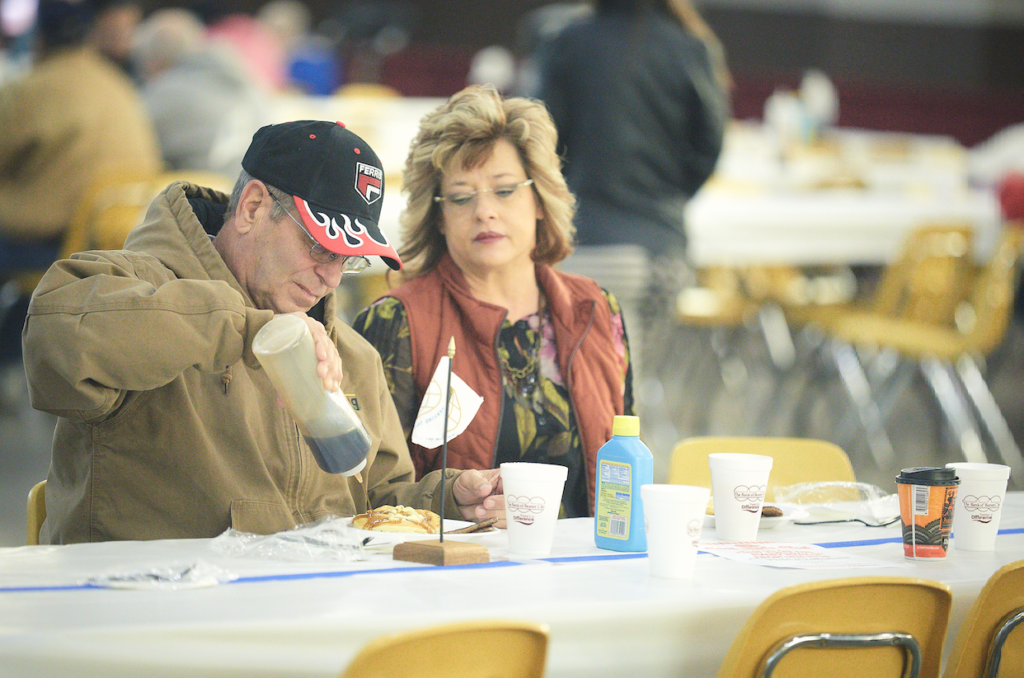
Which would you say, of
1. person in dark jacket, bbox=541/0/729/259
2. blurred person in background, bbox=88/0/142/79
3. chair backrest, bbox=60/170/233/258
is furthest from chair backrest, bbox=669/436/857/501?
blurred person in background, bbox=88/0/142/79

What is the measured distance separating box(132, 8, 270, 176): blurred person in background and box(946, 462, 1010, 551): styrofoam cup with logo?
365 centimetres

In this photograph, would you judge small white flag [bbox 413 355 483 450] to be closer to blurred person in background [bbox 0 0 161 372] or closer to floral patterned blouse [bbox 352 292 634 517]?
floral patterned blouse [bbox 352 292 634 517]

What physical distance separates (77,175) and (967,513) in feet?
12.5

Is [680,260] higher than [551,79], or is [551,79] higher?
[551,79]

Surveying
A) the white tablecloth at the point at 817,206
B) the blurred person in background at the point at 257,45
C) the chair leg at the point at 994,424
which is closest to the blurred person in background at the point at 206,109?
the blurred person in background at the point at 257,45

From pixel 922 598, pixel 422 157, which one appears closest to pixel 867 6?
pixel 422 157

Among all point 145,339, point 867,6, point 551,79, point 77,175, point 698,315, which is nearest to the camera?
point 145,339

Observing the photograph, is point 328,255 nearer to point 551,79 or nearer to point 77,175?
point 551,79

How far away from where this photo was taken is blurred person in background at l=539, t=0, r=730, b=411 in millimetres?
3506

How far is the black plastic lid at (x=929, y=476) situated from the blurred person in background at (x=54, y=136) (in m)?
3.52

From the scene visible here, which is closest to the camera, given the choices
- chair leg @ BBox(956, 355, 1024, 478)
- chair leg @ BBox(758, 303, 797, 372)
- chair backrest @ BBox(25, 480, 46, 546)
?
chair backrest @ BBox(25, 480, 46, 546)

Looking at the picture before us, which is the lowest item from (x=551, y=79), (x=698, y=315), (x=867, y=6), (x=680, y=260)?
(x=698, y=315)

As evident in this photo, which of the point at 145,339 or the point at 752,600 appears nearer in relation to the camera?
the point at 752,600

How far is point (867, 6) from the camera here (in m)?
11.8
